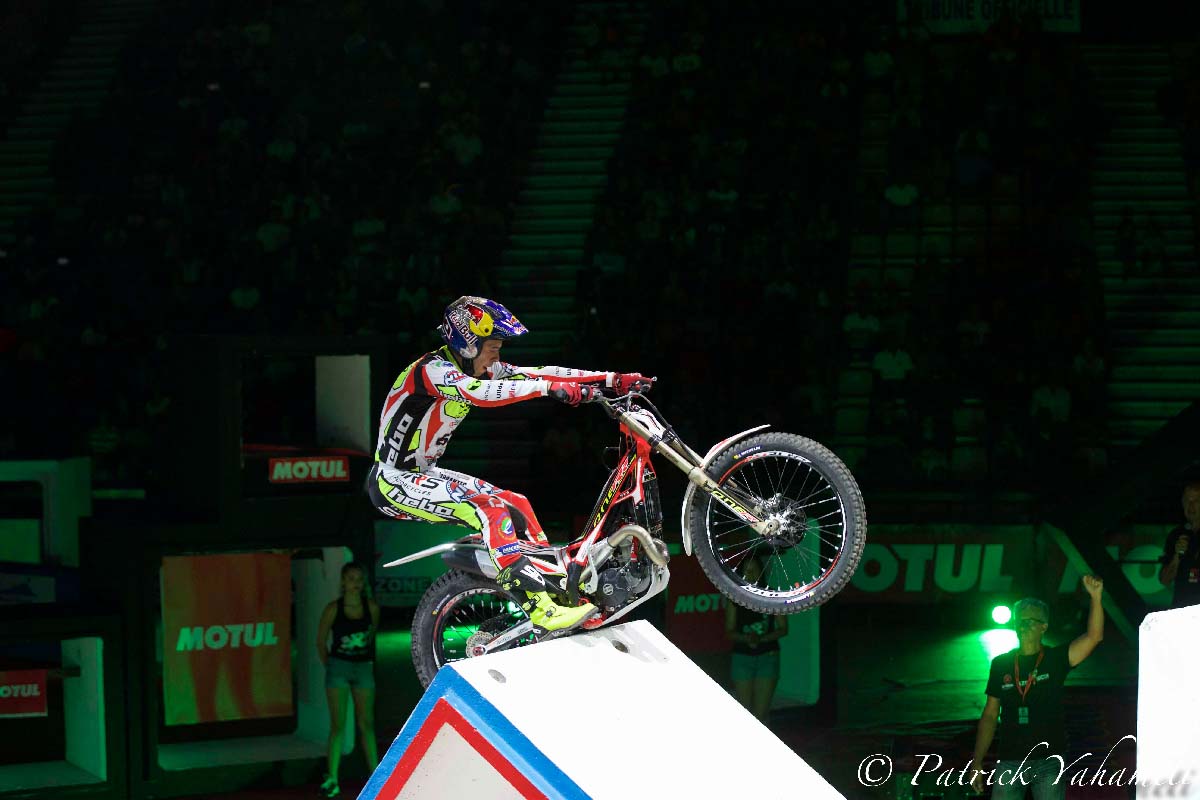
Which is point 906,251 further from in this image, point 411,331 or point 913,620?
point 411,331

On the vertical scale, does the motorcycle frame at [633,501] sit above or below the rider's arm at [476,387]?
below

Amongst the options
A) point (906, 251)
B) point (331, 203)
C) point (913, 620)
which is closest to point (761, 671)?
point (913, 620)

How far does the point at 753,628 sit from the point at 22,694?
569 cm

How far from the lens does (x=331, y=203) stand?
66.0 feet

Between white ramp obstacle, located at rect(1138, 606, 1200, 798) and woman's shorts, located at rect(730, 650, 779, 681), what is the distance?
27.7 ft

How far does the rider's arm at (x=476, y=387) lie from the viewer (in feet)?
20.7

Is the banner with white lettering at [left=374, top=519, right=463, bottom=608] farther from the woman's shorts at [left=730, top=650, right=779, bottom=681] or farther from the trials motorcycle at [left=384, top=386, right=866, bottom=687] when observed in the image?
the trials motorcycle at [left=384, top=386, right=866, bottom=687]

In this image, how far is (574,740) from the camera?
4.20m

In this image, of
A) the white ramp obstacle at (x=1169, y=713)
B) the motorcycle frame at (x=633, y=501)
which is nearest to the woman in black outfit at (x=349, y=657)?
the motorcycle frame at (x=633, y=501)

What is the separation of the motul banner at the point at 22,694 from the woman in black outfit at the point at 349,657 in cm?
210

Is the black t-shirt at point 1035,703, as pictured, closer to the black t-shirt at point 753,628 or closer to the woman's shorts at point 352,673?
the black t-shirt at point 753,628

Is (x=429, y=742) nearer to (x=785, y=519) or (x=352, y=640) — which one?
(x=785, y=519)

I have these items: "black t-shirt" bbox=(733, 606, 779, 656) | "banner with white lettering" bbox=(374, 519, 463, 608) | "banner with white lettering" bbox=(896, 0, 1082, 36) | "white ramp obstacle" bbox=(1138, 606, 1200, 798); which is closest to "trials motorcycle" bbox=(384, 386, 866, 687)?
"white ramp obstacle" bbox=(1138, 606, 1200, 798)

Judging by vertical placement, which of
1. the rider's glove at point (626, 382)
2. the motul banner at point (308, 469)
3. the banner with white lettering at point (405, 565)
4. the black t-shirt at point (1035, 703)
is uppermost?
the rider's glove at point (626, 382)
